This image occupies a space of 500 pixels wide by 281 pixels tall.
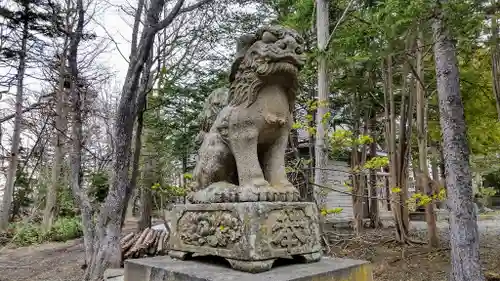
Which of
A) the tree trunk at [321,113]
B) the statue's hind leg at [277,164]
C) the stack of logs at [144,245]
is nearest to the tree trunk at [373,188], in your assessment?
the tree trunk at [321,113]

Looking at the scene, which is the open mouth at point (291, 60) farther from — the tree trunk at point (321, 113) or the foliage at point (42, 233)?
the foliage at point (42, 233)

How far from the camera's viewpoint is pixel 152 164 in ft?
39.5

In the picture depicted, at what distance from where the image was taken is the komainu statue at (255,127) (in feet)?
6.95

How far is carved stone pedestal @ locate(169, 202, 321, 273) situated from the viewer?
74.5 inches

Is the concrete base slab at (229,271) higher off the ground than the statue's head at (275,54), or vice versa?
the statue's head at (275,54)

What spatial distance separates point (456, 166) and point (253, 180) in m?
3.89

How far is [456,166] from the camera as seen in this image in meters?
4.87

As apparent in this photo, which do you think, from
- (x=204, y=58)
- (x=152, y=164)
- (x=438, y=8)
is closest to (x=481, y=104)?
(x=438, y=8)

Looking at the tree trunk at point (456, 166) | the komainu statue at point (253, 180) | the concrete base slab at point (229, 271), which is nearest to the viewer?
the concrete base slab at point (229, 271)

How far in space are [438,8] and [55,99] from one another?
8.70 metres

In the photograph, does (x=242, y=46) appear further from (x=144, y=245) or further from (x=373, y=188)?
(x=373, y=188)

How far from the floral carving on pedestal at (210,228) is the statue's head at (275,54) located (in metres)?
0.86

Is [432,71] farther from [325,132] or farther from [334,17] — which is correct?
[325,132]

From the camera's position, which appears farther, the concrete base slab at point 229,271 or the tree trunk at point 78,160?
the tree trunk at point 78,160
